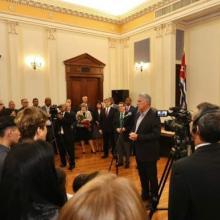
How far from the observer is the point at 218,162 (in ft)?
4.01

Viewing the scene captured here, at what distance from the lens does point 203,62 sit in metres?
6.62

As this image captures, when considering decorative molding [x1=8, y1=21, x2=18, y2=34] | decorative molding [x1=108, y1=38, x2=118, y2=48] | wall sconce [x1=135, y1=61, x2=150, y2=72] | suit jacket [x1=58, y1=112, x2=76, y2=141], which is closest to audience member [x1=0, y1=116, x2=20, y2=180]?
suit jacket [x1=58, y1=112, x2=76, y2=141]

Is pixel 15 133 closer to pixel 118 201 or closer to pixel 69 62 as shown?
pixel 118 201

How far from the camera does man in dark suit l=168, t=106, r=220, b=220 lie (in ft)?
3.97

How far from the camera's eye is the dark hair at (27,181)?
1138mm

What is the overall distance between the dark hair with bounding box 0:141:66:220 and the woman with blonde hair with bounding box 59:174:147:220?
0.69 m

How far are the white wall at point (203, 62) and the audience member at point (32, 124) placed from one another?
566 cm

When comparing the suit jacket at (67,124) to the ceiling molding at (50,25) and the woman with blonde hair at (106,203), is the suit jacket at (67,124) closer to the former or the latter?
the ceiling molding at (50,25)

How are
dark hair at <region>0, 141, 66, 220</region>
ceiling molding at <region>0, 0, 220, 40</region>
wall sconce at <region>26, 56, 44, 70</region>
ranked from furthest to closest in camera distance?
wall sconce at <region>26, 56, 44, 70</region>
ceiling molding at <region>0, 0, 220, 40</region>
dark hair at <region>0, 141, 66, 220</region>

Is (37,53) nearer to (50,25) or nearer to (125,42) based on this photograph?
(50,25)

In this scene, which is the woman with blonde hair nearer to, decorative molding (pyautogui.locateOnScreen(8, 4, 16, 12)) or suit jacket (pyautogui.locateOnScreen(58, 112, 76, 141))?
suit jacket (pyautogui.locateOnScreen(58, 112, 76, 141))

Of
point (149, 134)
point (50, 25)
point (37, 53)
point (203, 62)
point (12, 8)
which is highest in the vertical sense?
point (12, 8)

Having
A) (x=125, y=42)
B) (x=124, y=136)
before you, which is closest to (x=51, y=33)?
(x=125, y=42)

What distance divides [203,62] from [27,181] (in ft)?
21.3
